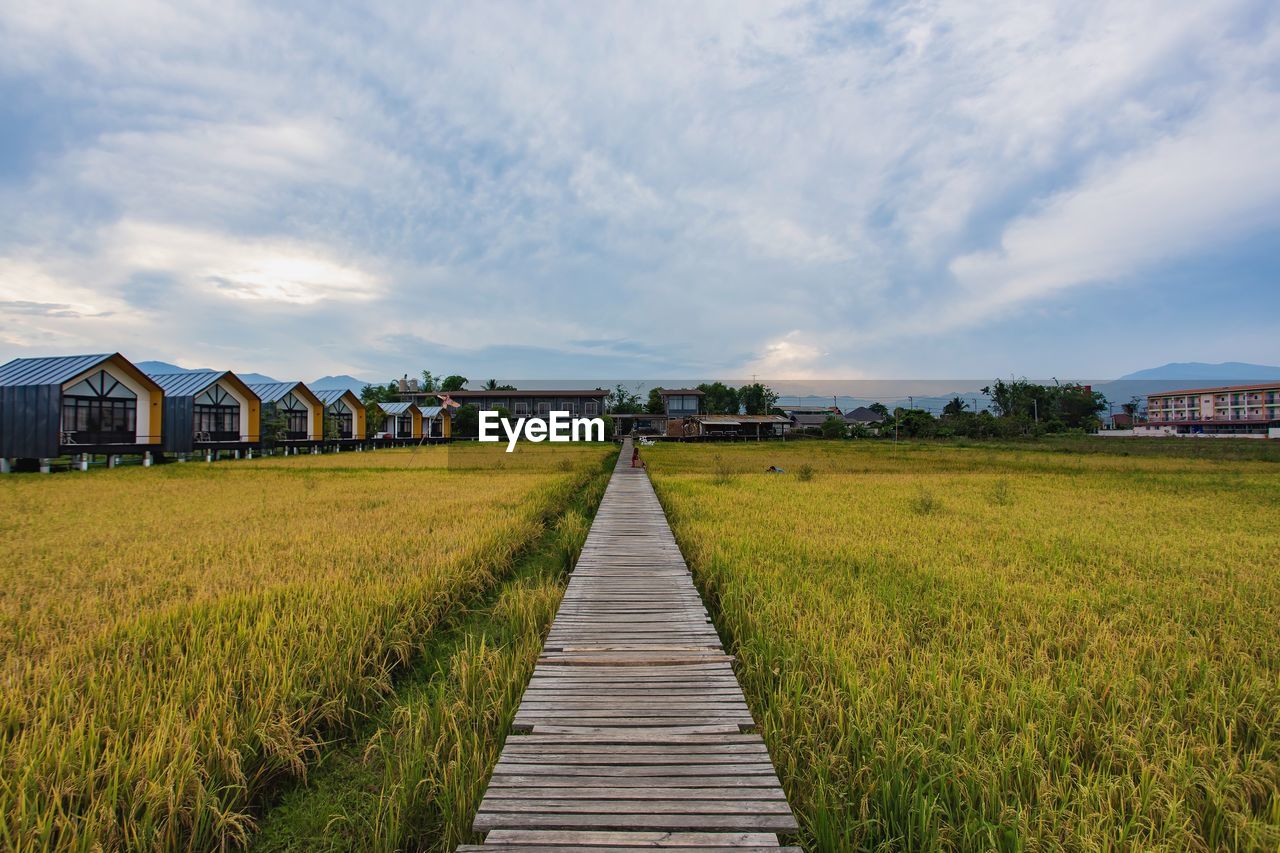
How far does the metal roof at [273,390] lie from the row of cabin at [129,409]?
5cm

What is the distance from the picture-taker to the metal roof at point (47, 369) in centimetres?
1953

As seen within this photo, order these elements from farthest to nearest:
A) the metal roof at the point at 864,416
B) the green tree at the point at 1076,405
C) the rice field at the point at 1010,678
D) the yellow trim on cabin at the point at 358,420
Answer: the metal roof at the point at 864,416 < the green tree at the point at 1076,405 < the yellow trim on cabin at the point at 358,420 < the rice field at the point at 1010,678

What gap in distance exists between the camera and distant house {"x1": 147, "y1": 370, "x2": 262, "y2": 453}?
24.6 m

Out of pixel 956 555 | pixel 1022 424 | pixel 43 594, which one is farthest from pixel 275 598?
pixel 1022 424

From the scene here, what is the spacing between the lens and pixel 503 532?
8375mm

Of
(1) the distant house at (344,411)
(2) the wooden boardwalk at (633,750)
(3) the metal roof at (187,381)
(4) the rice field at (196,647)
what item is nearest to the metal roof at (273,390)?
(1) the distant house at (344,411)

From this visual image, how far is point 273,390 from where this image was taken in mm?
32312

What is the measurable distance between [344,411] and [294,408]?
18.7ft

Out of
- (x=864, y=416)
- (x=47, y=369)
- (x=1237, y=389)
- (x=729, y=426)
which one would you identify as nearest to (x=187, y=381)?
(x=47, y=369)

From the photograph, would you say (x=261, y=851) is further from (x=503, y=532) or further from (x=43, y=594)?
(x=503, y=532)

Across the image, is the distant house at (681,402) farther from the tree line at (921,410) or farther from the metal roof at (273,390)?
the metal roof at (273,390)

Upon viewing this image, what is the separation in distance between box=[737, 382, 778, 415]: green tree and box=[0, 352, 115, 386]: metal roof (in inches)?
2648

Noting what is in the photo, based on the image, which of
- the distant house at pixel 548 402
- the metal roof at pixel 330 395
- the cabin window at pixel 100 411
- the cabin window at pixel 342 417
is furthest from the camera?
the distant house at pixel 548 402

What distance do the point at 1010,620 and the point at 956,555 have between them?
2.35 metres
